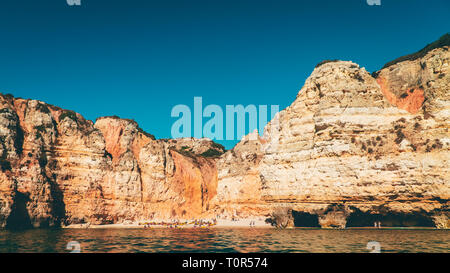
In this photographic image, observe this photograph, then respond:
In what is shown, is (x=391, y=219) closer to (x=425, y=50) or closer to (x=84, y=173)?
(x=425, y=50)

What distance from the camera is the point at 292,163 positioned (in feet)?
193

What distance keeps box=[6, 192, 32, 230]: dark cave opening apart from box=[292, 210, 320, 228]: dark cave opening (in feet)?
162

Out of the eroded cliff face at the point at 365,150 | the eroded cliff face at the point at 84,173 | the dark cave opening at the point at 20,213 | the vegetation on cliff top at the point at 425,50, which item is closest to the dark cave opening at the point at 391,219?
the eroded cliff face at the point at 365,150

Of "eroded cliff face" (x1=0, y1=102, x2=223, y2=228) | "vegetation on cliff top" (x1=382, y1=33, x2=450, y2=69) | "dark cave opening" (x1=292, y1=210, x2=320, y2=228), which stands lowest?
"dark cave opening" (x1=292, y1=210, x2=320, y2=228)

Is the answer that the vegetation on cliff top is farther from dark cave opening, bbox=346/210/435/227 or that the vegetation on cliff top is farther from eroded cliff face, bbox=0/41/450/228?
dark cave opening, bbox=346/210/435/227

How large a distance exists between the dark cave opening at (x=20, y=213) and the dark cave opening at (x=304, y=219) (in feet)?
162

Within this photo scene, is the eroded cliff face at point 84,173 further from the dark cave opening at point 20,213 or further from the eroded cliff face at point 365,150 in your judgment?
the eroded cliff face at point 365,150

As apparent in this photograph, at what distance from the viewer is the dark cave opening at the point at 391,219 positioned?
49.8 meters

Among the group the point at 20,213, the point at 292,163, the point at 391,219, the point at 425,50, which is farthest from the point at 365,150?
Answer: the point at 20,213

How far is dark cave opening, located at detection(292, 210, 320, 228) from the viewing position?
58.5 metres

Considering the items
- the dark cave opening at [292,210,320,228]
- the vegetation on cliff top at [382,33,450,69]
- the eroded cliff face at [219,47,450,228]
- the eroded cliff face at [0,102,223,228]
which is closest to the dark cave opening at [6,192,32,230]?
the eroded cliff face at [0,102,223,228]

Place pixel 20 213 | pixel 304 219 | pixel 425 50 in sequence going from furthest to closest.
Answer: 1. pixel 20 213
2. pixel 304 219
3. pixel 425 50

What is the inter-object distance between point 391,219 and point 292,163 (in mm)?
17661
